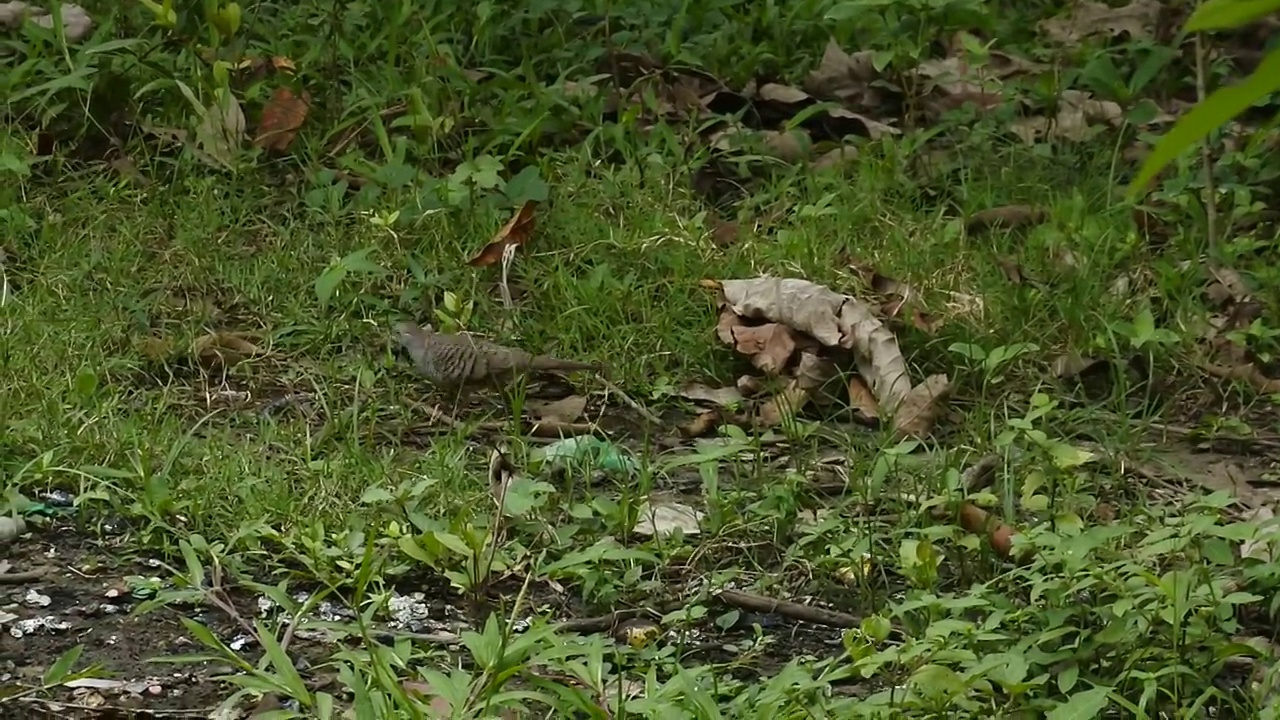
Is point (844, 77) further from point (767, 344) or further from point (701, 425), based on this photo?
point (701, 425)

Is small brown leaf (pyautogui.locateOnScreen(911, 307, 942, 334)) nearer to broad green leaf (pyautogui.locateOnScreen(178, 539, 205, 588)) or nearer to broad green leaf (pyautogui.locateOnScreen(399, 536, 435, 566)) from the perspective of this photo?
broad green leaf (pyautogui.locateOnScreen(399, 536, 435, 566))

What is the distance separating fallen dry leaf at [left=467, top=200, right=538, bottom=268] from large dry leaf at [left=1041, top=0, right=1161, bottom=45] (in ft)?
6.75

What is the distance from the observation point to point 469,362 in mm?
3643

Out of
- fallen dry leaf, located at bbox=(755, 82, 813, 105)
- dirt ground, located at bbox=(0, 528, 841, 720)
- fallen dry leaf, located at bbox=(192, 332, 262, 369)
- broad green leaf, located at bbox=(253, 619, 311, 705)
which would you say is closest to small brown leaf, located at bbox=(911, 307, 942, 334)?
dirt ground, located at bbox=(0, 528, 841, 720)

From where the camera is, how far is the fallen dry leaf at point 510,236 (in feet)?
13.7

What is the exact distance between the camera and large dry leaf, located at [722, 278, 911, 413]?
142 inches

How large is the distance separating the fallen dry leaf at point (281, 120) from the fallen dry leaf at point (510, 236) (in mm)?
872

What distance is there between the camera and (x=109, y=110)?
4883mm

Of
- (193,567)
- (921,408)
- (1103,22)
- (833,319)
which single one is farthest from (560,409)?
(1103,22)

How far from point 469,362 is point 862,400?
870mm

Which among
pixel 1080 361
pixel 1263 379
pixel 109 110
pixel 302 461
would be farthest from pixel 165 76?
pixel 1263 379

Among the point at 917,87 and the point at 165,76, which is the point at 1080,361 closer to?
the point at 917,87

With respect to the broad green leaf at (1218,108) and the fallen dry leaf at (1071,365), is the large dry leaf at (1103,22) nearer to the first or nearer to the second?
the fallen dry leaf at (1071,365)

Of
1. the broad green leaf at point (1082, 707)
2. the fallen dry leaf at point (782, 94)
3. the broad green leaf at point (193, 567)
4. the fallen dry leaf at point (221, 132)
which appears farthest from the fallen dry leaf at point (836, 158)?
the broad green leaf at point (1082, 707)
